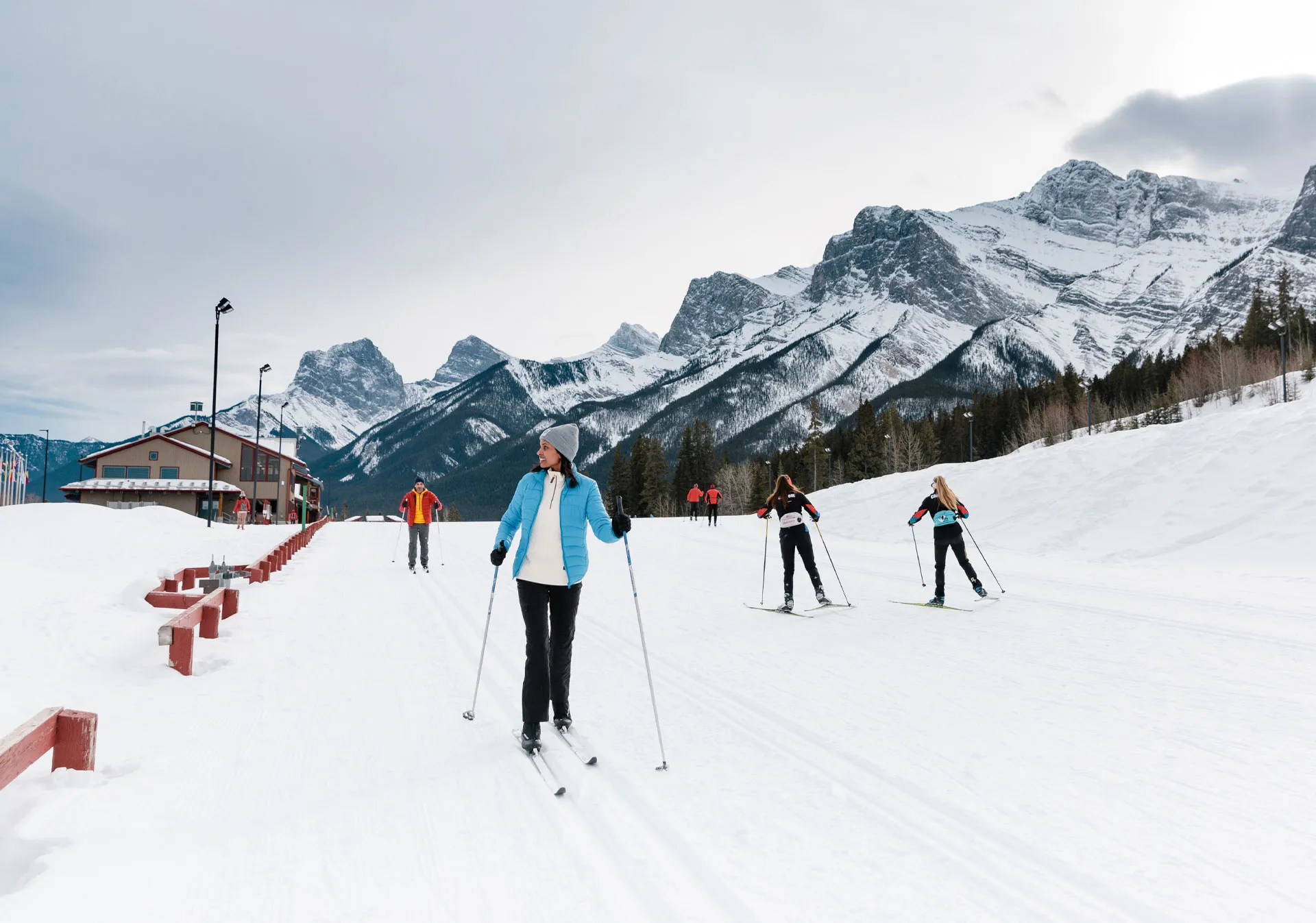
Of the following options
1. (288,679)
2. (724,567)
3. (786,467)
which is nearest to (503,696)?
(288,679)

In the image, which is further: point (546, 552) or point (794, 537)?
point (794, 537)

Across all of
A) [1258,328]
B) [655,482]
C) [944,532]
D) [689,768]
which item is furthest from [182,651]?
[1258,328]

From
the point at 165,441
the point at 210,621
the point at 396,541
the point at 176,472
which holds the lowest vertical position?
the point at 210,621

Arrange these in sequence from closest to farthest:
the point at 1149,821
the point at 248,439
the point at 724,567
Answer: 1. the point at 1149,821
2. the point at 724,567
3. the point at 248,439

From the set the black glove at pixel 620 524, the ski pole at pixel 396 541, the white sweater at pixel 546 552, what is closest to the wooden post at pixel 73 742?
the white sweater at pixel 546 552

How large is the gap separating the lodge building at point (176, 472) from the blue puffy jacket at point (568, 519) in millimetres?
57621

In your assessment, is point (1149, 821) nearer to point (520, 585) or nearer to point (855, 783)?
point (855, 783)

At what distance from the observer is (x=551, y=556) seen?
490 cm

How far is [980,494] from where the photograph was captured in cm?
2531

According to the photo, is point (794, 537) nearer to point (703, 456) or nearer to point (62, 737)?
point (62, 737)

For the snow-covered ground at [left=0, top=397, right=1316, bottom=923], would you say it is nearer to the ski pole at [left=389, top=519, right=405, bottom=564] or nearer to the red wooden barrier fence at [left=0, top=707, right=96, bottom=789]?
the red wooden barrier fence at [left=0, top=707, right=96, bottom=789]

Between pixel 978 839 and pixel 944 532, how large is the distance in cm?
768

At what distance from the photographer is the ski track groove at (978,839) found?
9.59 ft

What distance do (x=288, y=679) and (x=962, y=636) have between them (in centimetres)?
699
